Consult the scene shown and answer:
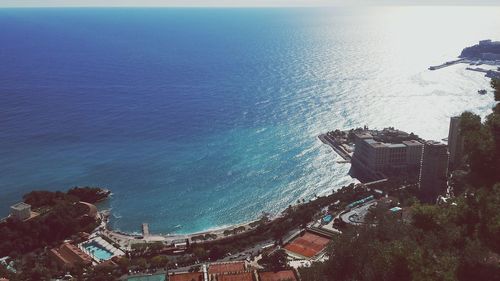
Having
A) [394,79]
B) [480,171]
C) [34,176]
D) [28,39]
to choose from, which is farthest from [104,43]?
[480,171]

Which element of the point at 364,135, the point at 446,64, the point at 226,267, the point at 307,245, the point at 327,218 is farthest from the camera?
the point at 446,64

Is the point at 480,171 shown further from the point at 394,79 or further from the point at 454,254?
the point at 394,79

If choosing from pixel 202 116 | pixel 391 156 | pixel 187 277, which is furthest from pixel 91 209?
pixel 391 156

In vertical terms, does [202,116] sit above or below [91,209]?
above

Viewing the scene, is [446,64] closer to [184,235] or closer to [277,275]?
[184,235]

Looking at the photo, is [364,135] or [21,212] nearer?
[21,212]

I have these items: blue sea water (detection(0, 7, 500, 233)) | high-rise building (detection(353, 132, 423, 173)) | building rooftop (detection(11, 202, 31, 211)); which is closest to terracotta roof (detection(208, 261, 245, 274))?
blue sea water (detection(0, 7, 500, 233))

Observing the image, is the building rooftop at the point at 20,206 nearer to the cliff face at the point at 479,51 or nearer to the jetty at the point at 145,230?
the jetty at the point at 145,230

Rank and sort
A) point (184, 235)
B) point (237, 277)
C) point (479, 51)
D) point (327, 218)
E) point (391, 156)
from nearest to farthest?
point (237, 277)
point (184, 235)
point (327, 218)
point (391, 156)
point (479, 51)
